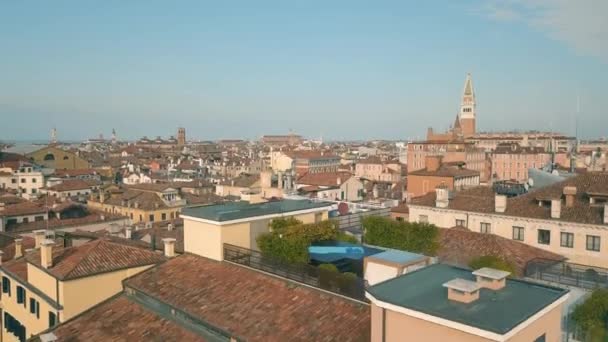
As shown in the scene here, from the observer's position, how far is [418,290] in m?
9.26

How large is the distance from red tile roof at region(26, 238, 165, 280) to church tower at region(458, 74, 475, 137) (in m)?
148

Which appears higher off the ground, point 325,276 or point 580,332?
point 325,276

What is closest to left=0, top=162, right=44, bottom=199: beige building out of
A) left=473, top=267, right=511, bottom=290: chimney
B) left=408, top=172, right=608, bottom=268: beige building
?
left=408, top=172, right=608, bottom=268: beige building

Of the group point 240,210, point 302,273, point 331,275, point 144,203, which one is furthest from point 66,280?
point 144,203

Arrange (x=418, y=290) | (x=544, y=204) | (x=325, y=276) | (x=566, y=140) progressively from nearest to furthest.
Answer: (x=418, y=290) → (x=325, y=276) → (x=544, y=204) → (x=566, y=140)

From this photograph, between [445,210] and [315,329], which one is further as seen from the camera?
[445,210]

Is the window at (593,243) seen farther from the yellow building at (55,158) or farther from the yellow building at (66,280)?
the yellow building at (55,158)

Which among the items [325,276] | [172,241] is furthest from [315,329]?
[172,241]

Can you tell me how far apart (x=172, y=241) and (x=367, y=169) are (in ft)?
304

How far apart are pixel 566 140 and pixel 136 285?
16022 centimetres

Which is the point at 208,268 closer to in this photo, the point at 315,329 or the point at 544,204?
the point at 315,329

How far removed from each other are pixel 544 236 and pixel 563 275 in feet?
29.9

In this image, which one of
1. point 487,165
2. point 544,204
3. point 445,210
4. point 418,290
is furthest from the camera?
point 487,165

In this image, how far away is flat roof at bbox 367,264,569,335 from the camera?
785 cm
